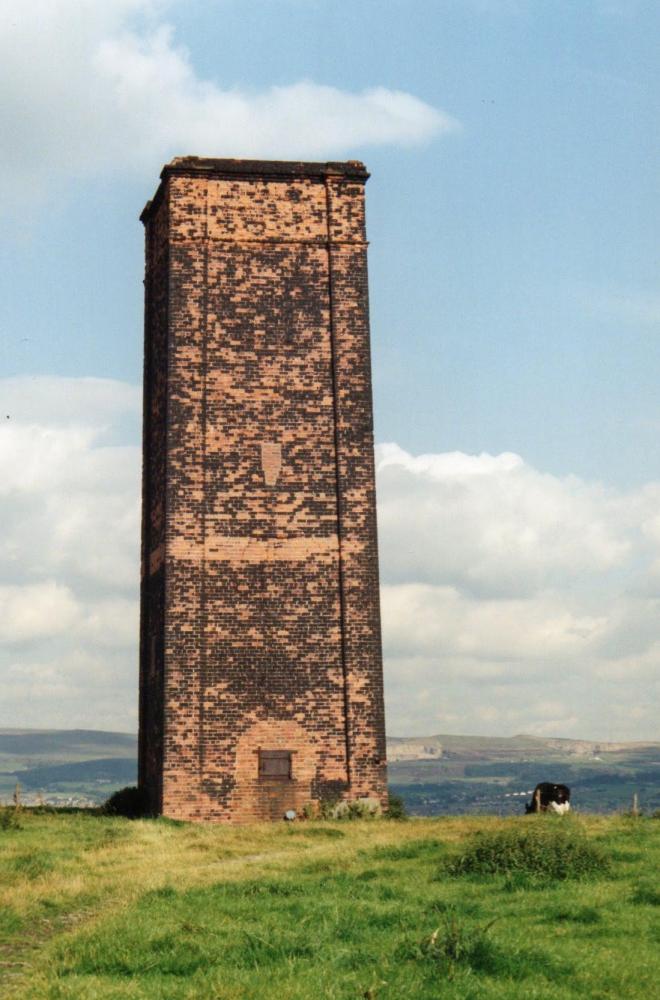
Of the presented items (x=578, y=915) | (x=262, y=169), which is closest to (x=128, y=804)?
(x=262, y=169)

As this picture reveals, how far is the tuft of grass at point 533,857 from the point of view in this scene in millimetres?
13805

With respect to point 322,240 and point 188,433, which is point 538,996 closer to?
point 188,433

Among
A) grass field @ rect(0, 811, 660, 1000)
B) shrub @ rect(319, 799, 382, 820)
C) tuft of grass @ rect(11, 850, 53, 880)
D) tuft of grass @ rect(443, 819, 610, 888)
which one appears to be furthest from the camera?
shrub @ rect(319, 799, 382, 820)

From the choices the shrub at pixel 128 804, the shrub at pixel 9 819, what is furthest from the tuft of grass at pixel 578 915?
the shrub at pixel 128 804

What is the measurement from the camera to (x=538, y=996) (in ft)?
27.4

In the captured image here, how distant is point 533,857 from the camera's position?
1412 cm

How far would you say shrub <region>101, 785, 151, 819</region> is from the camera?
988 inches

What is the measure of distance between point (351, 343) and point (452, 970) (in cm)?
1787

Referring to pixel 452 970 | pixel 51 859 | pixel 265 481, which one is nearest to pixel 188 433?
pixel 265 481

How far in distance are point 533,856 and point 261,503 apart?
38.4 feet

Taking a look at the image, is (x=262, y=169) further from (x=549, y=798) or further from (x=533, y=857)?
(x=533, y=857)

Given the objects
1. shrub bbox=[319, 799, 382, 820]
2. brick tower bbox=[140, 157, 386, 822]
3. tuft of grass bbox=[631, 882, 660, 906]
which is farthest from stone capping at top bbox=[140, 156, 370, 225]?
tuft of grass bbox=[631, 882, 660, 906]

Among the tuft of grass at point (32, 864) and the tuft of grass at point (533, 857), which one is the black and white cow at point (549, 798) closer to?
the tuft of grass at point (533, 857)

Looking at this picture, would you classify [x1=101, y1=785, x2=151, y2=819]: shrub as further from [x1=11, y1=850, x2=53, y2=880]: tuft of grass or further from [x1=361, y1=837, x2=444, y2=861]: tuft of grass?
[x1=361, y1=837, x2=444, y2=861]: tuft of grass
